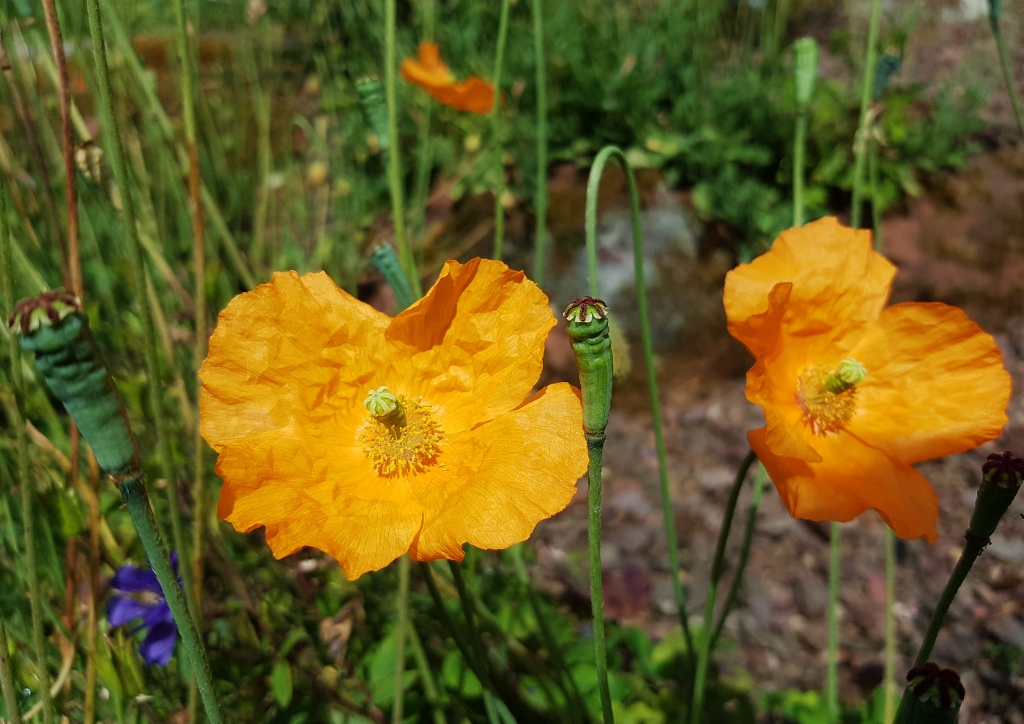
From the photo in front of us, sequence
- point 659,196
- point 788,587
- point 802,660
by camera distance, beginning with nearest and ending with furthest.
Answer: point 802,660 < point 788,587 < point 659,196

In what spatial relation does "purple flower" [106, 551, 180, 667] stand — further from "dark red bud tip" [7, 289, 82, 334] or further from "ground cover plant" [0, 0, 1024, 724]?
"dark red bud tip" [7, 289, 82, 334]

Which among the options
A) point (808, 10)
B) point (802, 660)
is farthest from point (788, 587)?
point (808, 10)

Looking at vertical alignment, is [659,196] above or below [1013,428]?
above

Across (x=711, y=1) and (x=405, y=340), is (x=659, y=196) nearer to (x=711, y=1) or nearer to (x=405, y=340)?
(x=711, y=1)

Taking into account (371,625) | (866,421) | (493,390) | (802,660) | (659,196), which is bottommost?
(802,660)

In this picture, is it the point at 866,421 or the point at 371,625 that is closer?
the point at 866,421

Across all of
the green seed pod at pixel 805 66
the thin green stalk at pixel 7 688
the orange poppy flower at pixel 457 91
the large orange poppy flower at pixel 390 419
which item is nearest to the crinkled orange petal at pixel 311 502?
the large orange poppy flower at pixel 390 419

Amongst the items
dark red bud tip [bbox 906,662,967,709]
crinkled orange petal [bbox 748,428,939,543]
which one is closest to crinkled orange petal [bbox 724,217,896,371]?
crinkled orange petal [bbox 748,428,939,543]
